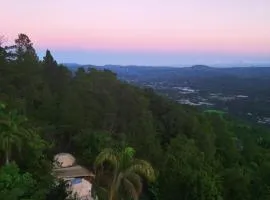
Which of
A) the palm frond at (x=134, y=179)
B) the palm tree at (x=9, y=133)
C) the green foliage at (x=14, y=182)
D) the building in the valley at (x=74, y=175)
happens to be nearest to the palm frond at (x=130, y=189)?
the palm frond at (x=134, y=179)

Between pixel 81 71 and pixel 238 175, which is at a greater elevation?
pixel 81 71

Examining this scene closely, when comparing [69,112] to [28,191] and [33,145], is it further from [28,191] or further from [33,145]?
[28,191]

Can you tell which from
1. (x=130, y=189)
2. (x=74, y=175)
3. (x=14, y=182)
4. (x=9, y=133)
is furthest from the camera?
(x=74, y=175)

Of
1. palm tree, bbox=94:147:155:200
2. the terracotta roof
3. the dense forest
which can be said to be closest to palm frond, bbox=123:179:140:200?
palm tree, bbox=94:147:155:200

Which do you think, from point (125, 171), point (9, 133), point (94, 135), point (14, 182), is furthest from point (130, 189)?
point (94, 135)

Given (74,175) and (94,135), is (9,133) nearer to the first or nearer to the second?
(74,175)

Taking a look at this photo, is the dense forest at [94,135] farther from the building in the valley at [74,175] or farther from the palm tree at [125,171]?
the building in the valley at [74,175]

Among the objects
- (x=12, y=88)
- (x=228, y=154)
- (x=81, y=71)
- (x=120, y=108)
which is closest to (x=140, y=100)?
(x=120, y=108)
